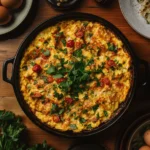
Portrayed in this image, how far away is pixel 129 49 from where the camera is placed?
312 centimetres

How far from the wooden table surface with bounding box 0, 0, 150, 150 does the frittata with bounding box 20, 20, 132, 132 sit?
231 millimetres

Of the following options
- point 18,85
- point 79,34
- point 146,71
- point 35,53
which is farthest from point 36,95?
point 146,71

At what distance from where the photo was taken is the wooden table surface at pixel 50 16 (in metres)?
3.39

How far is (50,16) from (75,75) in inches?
21.6

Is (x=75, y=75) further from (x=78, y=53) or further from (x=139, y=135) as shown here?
(x=139, y=135)

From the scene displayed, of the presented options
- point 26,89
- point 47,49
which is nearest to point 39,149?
point 26,89

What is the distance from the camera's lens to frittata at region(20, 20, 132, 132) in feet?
10.5

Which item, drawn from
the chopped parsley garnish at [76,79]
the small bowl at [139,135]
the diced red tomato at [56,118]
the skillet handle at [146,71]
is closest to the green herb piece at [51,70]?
the chopped parsley garnish at [76,79]

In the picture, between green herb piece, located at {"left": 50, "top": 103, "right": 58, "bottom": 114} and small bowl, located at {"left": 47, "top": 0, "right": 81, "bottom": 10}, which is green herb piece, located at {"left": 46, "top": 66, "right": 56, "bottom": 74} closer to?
green herb piece, located at {"left": 50, "top": 103, "right": 58, "bottom": 114}

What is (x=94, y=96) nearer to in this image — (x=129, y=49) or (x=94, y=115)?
(x=94, y=115)

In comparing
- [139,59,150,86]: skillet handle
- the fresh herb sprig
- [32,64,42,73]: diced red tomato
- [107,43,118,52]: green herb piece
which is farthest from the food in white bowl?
[139,59,150,86]: skillet handle

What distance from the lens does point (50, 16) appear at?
11.2 feet

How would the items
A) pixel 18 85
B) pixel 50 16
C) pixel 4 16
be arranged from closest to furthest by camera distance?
pixel 18 85 < pixel 4 16 < pixel 50 16

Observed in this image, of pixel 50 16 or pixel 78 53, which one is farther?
pixel 50 16
